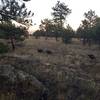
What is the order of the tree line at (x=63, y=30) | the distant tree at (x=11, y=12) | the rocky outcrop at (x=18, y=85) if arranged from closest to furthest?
the rocky outcrop at (x=18, y=85) < the distant tree at (x=11, y=12) < the tree line at (x=63, y=30)

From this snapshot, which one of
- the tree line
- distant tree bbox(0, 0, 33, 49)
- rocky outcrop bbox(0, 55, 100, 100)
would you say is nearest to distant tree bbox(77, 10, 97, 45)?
the tree line

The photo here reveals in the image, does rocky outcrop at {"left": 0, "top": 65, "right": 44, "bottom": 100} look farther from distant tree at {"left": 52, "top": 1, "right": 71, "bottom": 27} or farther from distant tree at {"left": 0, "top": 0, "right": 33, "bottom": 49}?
distant tree at {"left": 52, "top": 1, "right": 71, "bottom": 27}

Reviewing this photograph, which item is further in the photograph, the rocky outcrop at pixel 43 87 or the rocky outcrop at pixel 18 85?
the rocky outcrop at pixel 43 87

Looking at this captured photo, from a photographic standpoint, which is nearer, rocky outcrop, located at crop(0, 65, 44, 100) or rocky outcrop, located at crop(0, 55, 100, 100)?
rocky outcrop, located at crop(0, 65, 44, 100)

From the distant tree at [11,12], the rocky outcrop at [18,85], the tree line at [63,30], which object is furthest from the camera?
the tree line at [63,30]

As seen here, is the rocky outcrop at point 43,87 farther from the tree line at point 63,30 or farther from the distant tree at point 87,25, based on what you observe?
the distant tree at point 87,25

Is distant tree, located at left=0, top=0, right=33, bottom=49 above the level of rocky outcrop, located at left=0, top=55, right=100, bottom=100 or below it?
above

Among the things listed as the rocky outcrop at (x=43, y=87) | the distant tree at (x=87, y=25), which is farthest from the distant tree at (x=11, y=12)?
the distant tree at (x=87, y=25)

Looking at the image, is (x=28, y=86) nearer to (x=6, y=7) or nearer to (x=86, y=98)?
(x=86, y=98)

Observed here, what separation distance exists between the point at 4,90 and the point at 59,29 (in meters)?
70.7

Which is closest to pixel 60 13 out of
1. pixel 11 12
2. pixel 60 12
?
pixel 60 12

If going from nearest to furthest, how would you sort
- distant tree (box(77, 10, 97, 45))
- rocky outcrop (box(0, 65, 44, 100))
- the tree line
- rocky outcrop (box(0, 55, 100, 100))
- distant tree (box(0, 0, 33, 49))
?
rocky outcrop (box(0, 65, 44, 100)) → rocky outcrop (box(0, 55, 100, 100)) → distant tree (box(0, 0, 33, 49)) → the tree line → distant tree (box(77, 10, 97, 45))

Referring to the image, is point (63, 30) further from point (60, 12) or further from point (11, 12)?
point (11, 12)

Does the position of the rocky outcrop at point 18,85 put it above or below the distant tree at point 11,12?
below
